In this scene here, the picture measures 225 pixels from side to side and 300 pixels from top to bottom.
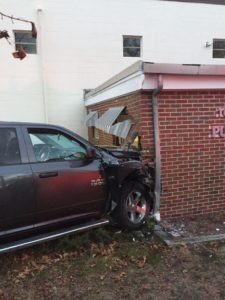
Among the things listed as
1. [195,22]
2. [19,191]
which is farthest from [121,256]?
[195,22]

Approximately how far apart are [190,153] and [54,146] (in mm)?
2599

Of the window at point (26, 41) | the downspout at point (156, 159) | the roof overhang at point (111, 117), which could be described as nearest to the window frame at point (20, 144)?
the downspout at point (156, 159)

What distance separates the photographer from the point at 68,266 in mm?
4445

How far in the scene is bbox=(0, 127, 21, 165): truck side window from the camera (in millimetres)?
4191

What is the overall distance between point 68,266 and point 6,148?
5.32 ft

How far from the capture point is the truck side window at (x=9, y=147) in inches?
165

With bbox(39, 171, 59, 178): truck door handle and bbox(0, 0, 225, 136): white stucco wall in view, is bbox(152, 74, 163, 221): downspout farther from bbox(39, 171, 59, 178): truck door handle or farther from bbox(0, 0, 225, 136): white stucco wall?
bbox(0, 0, 225, 136): white stucco wall

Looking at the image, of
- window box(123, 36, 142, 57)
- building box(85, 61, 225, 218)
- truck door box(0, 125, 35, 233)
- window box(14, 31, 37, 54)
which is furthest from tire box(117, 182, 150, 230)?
window box(123, 36, 142, 57)

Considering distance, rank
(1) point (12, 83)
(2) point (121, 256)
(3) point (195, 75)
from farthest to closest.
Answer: (1) point (12, 83)
(3) point (195, 75)
(2) point (121, 256)

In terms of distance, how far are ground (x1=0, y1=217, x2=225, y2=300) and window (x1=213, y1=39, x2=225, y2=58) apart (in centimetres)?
1222

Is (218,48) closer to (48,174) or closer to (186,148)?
(186,148)

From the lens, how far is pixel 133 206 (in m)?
5.63

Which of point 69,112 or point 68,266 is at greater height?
point 69,112

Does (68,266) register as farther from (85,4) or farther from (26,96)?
(85,4)
